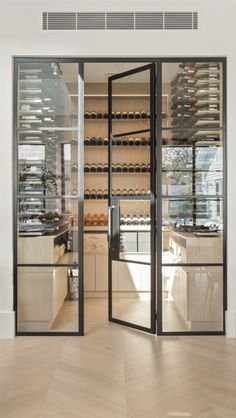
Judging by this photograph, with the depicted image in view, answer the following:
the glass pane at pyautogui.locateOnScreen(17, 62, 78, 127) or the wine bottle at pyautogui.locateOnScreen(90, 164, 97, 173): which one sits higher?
the glass pane at pyautogui.locateOnScreen(17, 62, 78, 127)

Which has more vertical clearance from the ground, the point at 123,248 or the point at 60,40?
the point at 60,40

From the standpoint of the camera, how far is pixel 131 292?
4.82 metres

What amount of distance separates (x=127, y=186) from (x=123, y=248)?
68 centimetres

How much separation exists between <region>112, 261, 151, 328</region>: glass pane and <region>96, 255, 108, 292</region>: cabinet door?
143 centimetres

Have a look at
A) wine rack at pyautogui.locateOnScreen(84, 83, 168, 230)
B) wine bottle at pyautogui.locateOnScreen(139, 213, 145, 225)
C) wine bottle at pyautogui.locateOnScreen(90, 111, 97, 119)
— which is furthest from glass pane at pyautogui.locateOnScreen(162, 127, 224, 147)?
wine bottle at pyautogui.locateOnScreen(90, 111, 97, 119)

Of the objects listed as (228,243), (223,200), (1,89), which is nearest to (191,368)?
(228,243)

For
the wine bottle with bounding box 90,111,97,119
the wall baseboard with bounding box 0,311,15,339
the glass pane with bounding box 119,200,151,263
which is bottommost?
the wall baseboard with bounding box 0,311,15,339

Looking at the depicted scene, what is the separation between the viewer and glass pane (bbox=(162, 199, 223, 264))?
182 inches

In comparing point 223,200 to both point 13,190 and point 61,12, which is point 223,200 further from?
point 61,12

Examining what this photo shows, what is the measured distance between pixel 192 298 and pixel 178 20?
2.81 meters

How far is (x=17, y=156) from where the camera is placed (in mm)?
4570

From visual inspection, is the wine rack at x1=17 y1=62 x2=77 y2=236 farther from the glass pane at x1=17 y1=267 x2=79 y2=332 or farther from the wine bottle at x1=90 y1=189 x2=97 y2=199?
the wine bottle at x1=90 y1=189 x2=97 y2=199

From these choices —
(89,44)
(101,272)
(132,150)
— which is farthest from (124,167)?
(101,272)

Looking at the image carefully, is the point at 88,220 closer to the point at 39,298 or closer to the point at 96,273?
the point at 96,273
